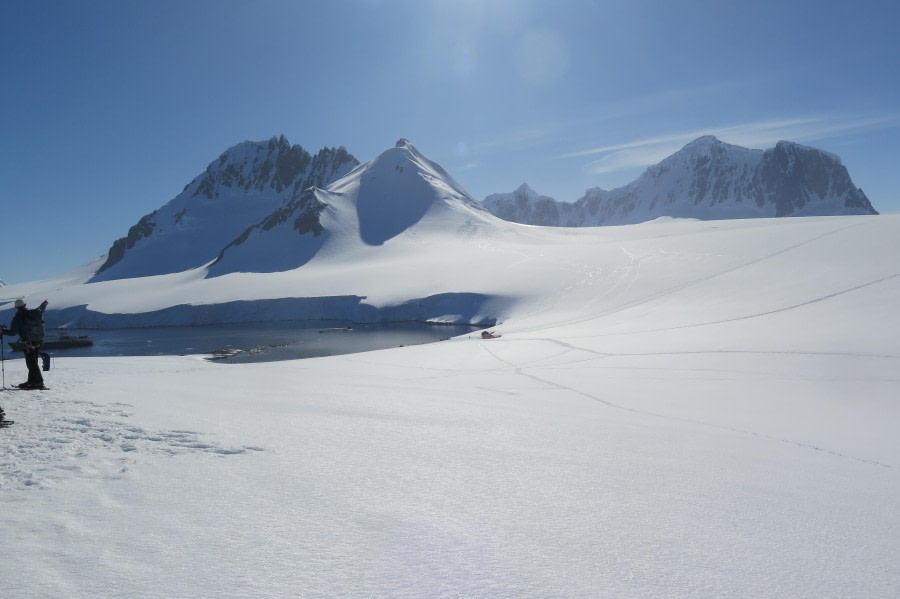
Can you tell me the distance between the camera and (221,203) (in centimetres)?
16988

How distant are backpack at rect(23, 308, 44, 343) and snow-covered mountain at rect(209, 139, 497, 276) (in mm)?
91736

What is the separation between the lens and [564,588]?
312 centimetres

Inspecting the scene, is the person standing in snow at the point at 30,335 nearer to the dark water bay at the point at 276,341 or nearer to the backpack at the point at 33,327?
the backpack at the point at 33,327

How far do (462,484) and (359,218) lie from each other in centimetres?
11742

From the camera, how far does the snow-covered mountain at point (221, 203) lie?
14525 cm

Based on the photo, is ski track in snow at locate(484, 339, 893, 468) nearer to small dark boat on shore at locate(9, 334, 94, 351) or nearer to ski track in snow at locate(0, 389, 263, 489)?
ski track in snow at locate(0, 389, 263, 489)

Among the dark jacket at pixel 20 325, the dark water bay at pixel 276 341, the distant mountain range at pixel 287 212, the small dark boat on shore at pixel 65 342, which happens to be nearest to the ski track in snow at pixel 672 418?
the dark jacket at pixel 20 325

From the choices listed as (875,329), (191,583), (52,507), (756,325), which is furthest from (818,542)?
(756,325)

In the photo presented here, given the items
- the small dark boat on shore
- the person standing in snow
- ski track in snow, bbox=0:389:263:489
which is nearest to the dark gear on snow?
the person standing in snow

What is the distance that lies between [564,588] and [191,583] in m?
2.20

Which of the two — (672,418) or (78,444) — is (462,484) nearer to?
(78,444)

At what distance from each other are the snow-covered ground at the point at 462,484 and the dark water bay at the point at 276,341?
92.9 feet

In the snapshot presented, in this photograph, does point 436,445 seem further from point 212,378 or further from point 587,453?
point 212,378

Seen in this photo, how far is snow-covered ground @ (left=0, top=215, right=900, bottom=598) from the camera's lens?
3256mm
